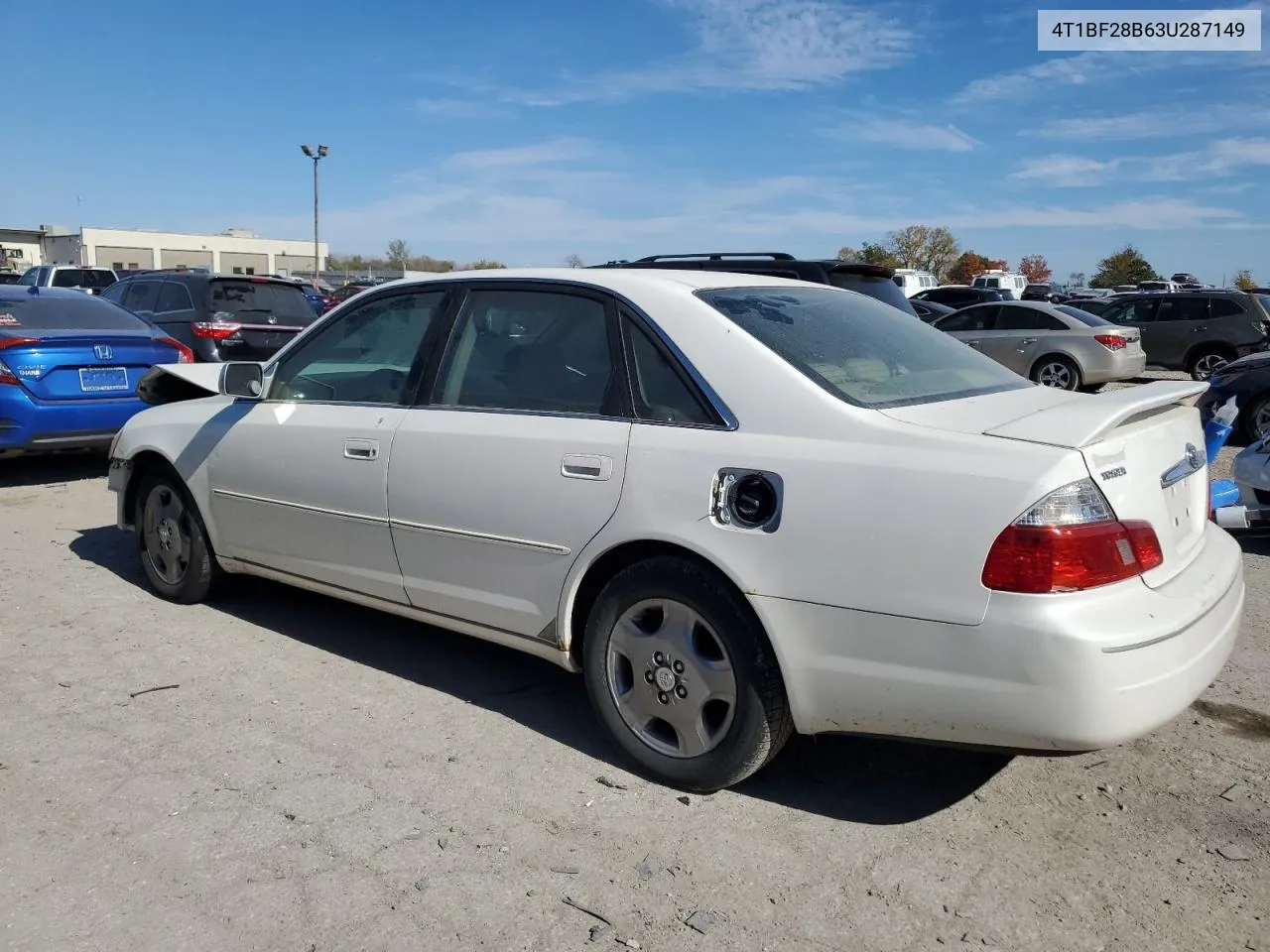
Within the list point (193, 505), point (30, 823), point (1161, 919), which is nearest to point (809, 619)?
point (1161, 919)

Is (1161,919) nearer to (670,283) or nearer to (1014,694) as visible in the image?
(1014,694)

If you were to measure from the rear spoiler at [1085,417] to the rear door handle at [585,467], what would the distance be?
3.82 feet

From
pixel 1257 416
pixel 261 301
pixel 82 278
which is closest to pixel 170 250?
pixel 82 278

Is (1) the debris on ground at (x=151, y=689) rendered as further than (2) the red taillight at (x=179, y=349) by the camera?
No

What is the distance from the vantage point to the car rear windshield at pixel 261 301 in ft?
40.3

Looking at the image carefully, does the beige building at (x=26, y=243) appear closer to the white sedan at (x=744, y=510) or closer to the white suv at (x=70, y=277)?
the white suv at (x=70, y=277)

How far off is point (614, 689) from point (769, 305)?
1405 mm

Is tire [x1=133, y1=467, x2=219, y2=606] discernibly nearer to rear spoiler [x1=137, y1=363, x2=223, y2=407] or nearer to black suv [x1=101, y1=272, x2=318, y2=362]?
rear spoiler [x1=137, y1=363, x2=223, y2=407]

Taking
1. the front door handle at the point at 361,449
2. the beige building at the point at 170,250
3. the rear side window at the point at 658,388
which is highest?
the beige building at the point at 170,250

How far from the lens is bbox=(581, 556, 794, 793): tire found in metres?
3.13

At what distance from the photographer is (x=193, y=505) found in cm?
503

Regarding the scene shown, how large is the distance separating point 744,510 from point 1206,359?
18.1 metres

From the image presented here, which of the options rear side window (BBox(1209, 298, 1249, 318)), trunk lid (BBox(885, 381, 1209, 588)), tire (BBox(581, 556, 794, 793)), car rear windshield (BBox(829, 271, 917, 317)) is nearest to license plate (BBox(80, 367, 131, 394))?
car rear windshield (BBox(829, 271, 917, 317))

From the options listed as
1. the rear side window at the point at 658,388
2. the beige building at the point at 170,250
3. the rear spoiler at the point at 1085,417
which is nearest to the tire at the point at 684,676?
the rear side window at the point at 658,388
